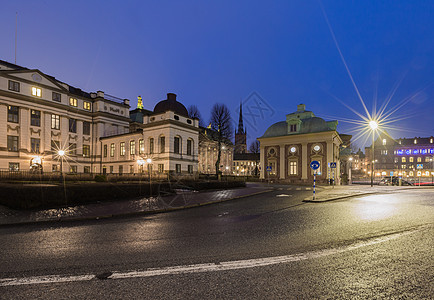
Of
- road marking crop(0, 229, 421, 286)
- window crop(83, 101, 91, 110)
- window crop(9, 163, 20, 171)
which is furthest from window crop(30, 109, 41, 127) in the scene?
road marking crop(0, 229, 421, 286)

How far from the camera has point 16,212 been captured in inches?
432

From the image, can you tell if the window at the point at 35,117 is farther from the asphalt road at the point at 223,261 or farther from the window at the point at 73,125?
the asphalt road at the point at 223,261

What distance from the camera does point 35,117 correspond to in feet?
122

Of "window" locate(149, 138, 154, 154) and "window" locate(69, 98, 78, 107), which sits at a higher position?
"window" locate(69, 98, 78, 107)

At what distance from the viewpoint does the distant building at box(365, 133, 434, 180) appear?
91750mm

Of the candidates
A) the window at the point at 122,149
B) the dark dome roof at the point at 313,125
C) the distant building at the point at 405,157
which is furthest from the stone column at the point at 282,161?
the distant building at the point at 405,157

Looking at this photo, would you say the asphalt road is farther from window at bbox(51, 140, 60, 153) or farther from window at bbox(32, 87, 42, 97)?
window at bbox(32, 87, 42, 97)

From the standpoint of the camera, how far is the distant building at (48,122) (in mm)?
34031

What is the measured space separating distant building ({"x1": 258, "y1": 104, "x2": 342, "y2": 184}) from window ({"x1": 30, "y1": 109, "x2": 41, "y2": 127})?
3788 centimetres

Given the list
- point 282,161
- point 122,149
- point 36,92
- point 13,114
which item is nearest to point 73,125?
point 36,92

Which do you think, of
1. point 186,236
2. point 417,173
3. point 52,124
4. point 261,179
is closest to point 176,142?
point 261,179

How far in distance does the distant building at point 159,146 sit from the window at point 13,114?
13.6 metres

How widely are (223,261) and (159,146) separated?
1339 inches

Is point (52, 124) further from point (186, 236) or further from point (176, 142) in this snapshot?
point (186, 236)
